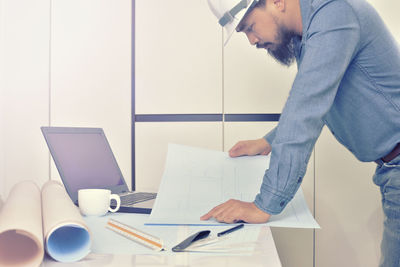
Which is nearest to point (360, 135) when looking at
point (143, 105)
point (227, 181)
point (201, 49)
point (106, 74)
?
point (227, 181)

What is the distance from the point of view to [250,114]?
194cm

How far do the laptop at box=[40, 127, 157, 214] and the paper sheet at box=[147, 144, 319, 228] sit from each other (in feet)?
0.40

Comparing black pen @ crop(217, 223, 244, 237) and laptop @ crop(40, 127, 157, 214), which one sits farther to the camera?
laptop @ crop(40, 127, 157, 214)

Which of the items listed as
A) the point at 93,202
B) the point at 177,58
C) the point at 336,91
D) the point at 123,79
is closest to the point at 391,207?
the point at 336,91

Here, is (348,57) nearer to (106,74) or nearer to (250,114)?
(250,114)

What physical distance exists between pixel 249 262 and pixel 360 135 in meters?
0.60

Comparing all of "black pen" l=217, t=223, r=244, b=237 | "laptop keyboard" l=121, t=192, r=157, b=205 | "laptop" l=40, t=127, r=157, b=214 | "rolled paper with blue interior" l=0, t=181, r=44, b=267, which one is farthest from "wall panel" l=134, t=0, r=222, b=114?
"rolled paper with blue interior" l=0, t=181, r=44, b=267

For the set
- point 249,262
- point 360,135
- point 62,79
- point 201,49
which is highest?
point 201,49

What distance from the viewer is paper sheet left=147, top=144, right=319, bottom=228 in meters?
1.09

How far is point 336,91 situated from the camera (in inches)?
42.4

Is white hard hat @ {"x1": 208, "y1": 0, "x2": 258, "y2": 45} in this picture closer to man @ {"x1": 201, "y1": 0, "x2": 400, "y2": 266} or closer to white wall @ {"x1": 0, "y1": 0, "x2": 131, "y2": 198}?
man @ {"x1": 201, "y1": 0, "x2": 400, "y2": 266}

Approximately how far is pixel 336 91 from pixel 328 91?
0.04 meters

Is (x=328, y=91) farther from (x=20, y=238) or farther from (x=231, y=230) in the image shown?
(x=20, y=238)

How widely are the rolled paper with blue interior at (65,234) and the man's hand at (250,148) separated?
677 mm
